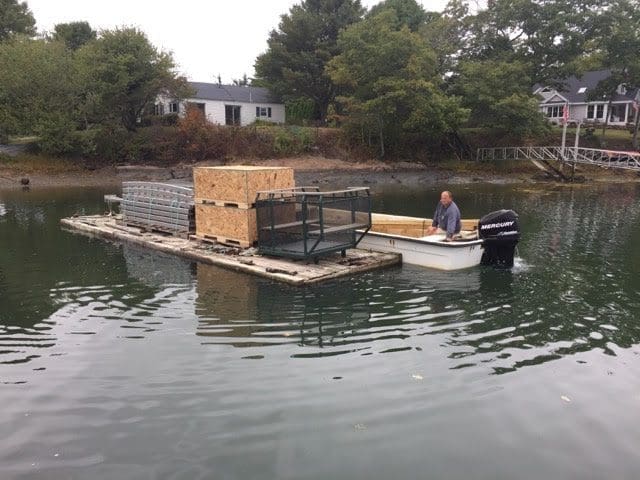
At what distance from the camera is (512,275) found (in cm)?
1223

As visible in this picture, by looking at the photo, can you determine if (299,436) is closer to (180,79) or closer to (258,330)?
(258,330)

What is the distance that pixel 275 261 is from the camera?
12.5 metres

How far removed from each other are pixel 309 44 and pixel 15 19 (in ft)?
108

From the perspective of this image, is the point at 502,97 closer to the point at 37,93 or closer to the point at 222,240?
the point at 222,240

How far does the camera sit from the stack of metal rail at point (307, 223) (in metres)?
12.3

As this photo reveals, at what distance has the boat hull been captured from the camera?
40.2 ft

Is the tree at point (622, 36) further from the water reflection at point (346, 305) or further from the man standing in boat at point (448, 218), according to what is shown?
the man standing in boat at point (448, 218)

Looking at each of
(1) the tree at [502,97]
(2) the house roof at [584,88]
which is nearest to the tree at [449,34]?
(1) the tree at [502,97]

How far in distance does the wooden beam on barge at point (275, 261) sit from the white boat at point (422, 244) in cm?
32

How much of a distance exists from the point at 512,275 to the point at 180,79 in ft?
124

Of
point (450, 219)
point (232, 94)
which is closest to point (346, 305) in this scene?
point (450, 219)

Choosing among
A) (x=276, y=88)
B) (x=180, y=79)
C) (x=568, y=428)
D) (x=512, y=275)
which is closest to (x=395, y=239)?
(x=512, y=275)

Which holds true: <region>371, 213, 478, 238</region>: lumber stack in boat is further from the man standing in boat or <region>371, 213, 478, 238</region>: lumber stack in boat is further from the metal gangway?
the metal gangway

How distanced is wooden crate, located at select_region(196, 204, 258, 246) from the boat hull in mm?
3176
